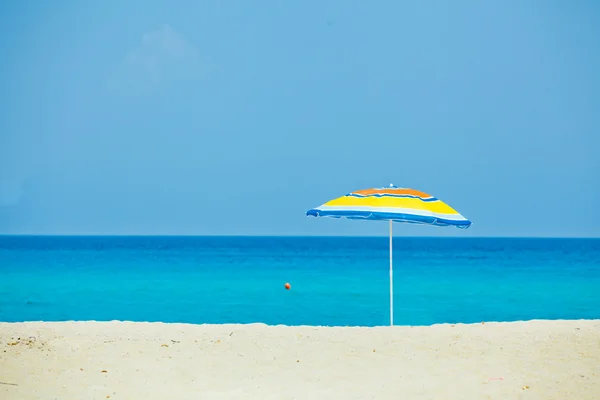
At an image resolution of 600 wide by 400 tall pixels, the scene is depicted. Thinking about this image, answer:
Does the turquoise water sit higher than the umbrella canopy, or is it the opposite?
the umbrella canopy

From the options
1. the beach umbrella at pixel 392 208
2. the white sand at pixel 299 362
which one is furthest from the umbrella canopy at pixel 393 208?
the white sand at pixel 299 362

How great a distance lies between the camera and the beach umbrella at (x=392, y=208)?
992 centimetres

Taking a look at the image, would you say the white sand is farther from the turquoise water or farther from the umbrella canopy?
the turquoise water

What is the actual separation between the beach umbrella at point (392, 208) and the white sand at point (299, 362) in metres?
1.50

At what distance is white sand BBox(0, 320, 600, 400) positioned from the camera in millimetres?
6930

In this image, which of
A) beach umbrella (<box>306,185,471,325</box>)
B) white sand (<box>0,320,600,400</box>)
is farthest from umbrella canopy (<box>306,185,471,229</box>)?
white sand (<box>0,320,600,400</box>)

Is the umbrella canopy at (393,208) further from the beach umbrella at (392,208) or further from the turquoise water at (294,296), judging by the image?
the turquoise water at (294,296)

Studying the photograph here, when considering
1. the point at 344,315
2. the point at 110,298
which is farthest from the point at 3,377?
the point at 110,298

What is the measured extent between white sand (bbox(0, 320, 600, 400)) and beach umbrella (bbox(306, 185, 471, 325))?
1501 mm

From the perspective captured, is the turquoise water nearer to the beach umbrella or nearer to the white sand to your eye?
the beach umbrella

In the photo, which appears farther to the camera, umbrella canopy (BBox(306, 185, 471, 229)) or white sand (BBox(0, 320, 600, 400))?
umbrella canopy (BBox(306, 185, 471, 229))

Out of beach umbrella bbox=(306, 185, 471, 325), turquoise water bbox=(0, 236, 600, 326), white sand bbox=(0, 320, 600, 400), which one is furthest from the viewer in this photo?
turquoise water bbox=(0, 236, 600, 326)

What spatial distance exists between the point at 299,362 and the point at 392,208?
2.83m

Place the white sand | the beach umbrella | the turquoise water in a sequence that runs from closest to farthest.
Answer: the white sand
the beach umbrella
the turquoise water
